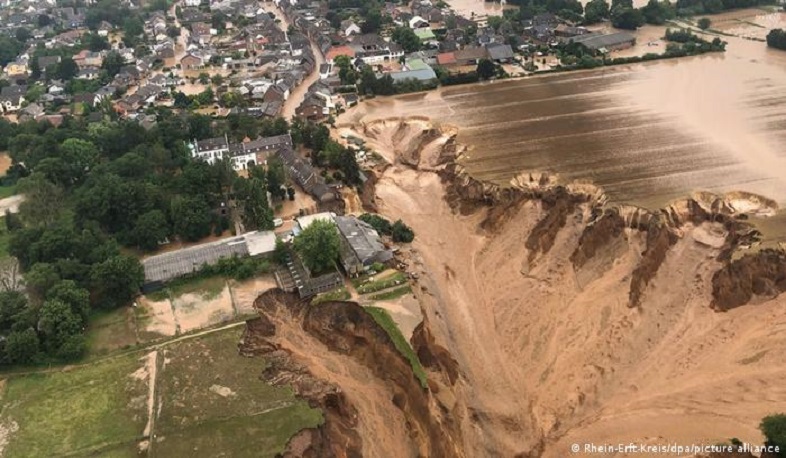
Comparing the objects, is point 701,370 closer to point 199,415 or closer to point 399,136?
point 199,415

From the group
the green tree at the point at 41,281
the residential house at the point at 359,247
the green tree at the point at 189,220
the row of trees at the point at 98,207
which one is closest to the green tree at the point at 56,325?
the row of trees at the point at 98,207

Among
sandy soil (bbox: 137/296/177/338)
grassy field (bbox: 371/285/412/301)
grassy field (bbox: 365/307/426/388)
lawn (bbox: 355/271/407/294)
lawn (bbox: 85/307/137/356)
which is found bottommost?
lawn (bbox: 85/307/137/356)

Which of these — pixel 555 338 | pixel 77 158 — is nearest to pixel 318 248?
pixel 555 338

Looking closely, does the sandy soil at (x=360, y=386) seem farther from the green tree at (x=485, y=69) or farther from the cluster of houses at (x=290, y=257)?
the green tree at (x=485, y=69)

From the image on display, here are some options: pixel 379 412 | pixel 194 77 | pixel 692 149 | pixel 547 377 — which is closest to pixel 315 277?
pixel 379 412

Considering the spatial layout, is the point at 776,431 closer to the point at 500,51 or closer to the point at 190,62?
the point at 500,51

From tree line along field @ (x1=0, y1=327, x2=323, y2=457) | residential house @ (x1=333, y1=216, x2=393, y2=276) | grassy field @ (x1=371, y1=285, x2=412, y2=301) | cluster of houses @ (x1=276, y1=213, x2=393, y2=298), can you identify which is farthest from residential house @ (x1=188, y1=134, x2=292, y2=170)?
tree line along field @ (x1=0, y1=327, x2=323, y2=457)

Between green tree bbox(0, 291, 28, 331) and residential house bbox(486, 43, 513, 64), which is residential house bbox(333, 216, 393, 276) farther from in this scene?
residential house bbox(486, 43, 513, 64)
